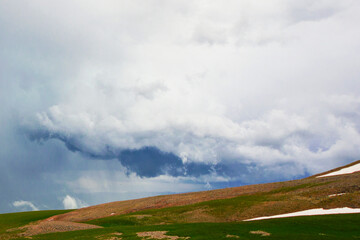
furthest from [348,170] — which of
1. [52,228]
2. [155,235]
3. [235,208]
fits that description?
[52,228]

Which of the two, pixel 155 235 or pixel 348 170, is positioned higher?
pixel 348 170

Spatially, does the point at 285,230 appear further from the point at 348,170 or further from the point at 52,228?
the point at 348,170

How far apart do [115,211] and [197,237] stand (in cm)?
5735

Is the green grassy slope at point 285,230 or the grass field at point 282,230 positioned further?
the grass field at point 282,230

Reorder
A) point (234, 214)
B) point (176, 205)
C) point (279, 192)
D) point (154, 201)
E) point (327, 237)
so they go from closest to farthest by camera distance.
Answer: point (327, 237)
point (234, 214)
point (279, 192)
point (176, 205)
point (154, 201)

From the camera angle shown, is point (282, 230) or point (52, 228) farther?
point (52, 228)

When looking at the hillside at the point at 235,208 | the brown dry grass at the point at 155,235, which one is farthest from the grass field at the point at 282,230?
the hillside at the point at 235,208

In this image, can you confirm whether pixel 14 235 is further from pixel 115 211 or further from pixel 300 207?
→ pixel 300 207

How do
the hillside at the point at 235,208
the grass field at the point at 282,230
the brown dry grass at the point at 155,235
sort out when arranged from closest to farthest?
the grass field at the point at 282,230 < the brown dry grass at the point at 155,235 < the hillside at the point at 235,208

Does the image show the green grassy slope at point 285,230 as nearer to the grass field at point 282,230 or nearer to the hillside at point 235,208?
the grass field at point 282,230

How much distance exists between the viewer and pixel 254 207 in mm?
64250

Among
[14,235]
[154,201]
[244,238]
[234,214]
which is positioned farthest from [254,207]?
[14,235]

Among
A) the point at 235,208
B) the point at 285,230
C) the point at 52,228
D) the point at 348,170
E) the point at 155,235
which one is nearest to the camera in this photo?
the point at 285,230

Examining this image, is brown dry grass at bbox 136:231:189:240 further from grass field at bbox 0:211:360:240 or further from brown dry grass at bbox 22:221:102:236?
brown dry grass at bbox 22:221:102:236
